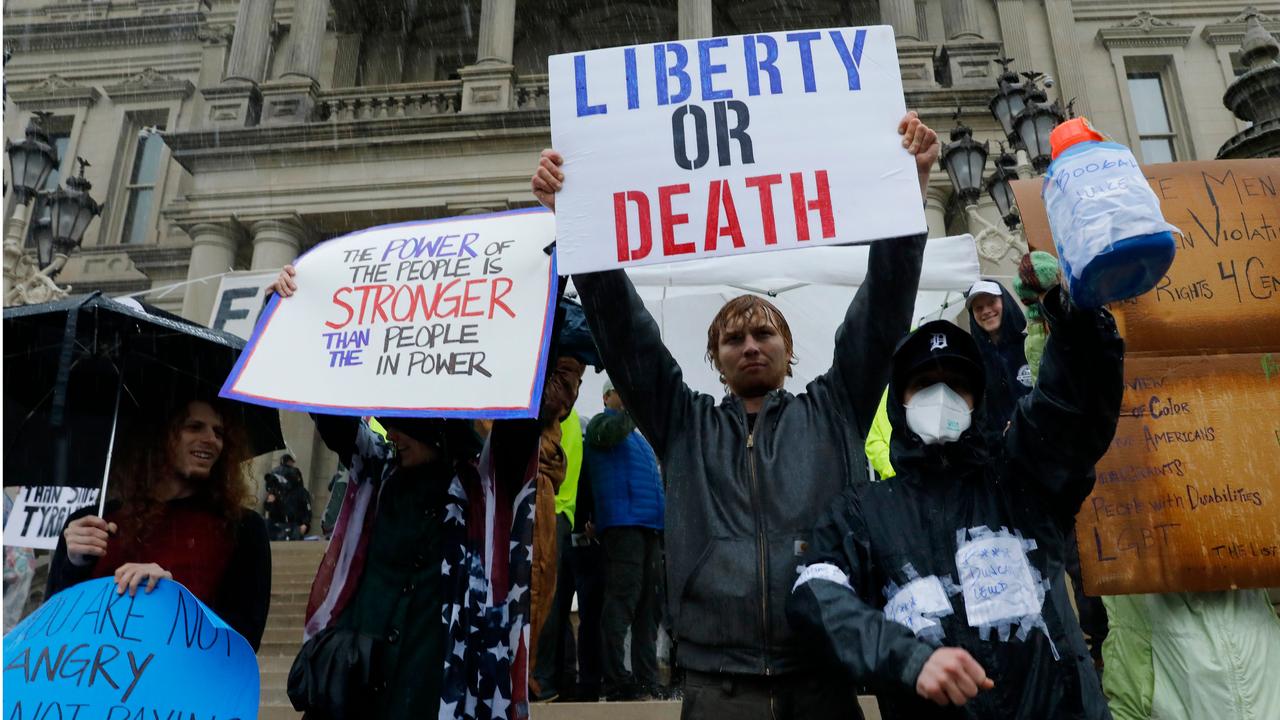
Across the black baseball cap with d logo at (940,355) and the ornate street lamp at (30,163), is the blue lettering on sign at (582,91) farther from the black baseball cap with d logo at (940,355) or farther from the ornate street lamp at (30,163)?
the ornate street lamp at (30,163)

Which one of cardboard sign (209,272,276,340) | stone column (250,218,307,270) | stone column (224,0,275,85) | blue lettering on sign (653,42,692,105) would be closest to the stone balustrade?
stone column (250,218,307,270)

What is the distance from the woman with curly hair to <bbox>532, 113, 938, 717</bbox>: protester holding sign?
1356mm

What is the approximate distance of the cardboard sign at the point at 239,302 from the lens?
1002cm

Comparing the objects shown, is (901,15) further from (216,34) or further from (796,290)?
(216,34)

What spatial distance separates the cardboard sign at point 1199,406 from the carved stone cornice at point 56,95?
74.3 feet

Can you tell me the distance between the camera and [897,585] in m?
2.23

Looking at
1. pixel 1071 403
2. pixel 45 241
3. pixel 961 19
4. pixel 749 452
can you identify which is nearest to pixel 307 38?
pixel 45 241

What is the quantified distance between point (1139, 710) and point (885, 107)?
2.56m

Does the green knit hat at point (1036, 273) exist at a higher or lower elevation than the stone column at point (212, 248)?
lower

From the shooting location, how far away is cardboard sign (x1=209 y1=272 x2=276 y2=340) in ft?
32.9

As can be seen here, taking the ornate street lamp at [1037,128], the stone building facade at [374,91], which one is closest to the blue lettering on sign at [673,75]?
the ornate street lamp at [1037,128]

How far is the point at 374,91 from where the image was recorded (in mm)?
16312

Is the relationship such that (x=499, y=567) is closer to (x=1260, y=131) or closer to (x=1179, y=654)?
(x=1179, y=654)

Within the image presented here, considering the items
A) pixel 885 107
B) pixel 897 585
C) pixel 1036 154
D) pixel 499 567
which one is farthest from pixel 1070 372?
pixel 1036 154
